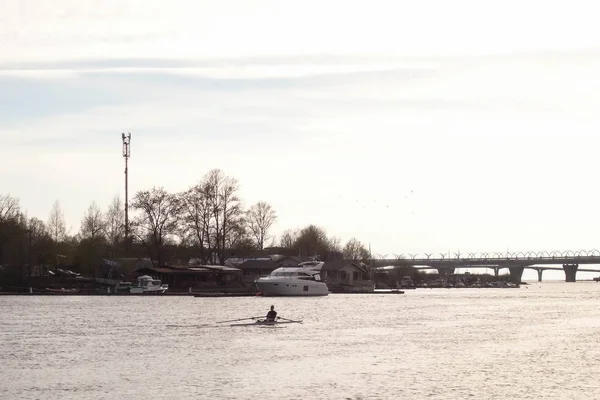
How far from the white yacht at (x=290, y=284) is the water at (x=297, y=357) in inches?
1905

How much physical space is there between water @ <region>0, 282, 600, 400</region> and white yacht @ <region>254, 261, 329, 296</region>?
4840 cm

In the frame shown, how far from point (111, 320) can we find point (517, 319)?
4074 cm

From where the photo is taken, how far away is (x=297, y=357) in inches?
2448

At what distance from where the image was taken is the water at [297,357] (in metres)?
48.7

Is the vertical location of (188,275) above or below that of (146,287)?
above

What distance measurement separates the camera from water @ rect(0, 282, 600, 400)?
48.7 m

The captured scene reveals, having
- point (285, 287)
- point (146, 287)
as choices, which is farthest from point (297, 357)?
point (146, 287)

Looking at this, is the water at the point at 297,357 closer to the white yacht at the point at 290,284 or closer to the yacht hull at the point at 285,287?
the yacht hull at the point at 285,287

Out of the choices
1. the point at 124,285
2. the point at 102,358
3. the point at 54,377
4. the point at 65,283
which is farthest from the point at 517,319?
the point at 65,283

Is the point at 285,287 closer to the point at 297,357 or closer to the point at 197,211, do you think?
the point at 197,211

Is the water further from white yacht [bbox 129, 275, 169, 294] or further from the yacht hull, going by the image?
white yacht [bbox 129, 275, 169, 294]

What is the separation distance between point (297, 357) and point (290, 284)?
92374mm

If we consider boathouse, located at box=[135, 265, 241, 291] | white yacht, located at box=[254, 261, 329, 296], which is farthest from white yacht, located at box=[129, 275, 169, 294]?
white yacht, located at box=[254, 261, 329, 296]

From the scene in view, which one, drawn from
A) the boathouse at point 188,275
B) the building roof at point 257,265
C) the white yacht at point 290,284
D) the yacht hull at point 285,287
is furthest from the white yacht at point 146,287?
the building roof at point 257,265
